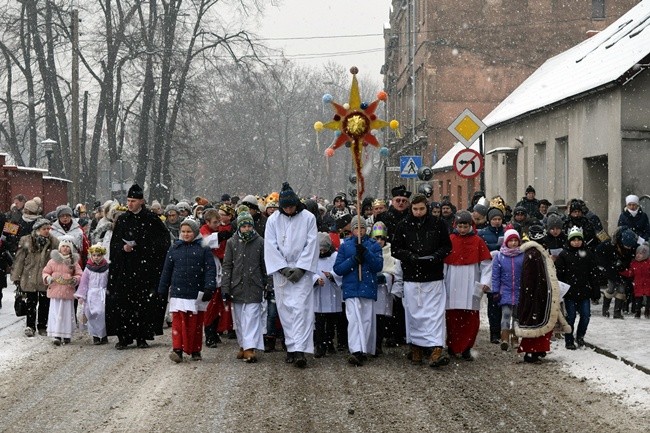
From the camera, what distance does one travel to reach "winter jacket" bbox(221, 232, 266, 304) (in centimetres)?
1277

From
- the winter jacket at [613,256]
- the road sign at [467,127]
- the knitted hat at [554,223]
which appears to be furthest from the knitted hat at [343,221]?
the road sign at [467,127]

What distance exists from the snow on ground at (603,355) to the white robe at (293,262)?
2724 millimetres

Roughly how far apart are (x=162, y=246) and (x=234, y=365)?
102 inches

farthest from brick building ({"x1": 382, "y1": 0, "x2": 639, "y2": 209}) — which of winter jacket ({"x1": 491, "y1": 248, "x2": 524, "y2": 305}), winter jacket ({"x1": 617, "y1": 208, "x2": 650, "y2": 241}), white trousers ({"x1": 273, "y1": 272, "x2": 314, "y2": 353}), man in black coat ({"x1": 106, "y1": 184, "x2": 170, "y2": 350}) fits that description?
white trousers ({"x1": 273, "y1": 272, "x2": 314, "y2": 353})

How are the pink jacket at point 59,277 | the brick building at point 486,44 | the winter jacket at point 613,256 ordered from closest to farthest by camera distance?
1. the pink jacket at point 59,277
2. the winter jacket at point 613,256
3. the brick building at point 486,44

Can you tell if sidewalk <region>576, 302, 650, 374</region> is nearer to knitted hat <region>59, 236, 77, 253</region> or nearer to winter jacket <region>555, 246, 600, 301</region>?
winter jacket <region>555, 246, 600, 301</region>

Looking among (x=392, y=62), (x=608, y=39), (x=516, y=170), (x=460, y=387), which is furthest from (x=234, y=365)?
(x=392, y=62)

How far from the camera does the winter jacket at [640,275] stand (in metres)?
16.6

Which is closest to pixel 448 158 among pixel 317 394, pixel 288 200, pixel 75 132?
pixel 75 132

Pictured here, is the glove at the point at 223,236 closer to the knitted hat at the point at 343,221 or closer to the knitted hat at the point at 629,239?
the knitted hat at the point at 343,221

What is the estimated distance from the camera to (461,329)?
12781 millimetres

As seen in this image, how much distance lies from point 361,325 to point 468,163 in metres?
7.06

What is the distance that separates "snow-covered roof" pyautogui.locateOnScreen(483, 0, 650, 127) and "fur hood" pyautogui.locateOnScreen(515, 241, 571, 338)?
34.3 feet

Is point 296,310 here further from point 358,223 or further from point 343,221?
point 343,221
